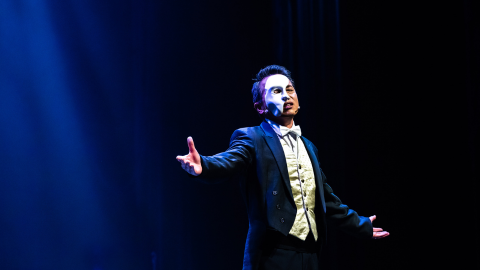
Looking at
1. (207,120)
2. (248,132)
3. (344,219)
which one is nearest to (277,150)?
(248,132)

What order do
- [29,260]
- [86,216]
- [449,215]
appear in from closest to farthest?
1. [29,260]
2. [86,216]
3. [449,215]

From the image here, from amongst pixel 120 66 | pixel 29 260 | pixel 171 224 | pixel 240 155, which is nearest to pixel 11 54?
pixel 120 66

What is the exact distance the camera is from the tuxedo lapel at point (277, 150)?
6.52 feet

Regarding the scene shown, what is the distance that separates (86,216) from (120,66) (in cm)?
107

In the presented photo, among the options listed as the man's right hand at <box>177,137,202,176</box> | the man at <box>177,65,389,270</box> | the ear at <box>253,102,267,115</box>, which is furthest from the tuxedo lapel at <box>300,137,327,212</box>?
the man's right hand at <box>177,137,202,176</box>

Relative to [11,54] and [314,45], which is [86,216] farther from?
[314,45]

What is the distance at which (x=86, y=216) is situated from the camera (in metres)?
2.82

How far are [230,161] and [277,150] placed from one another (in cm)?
30

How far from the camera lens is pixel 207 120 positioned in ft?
10.7

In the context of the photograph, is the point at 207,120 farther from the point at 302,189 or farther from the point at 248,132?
the point at 302,189

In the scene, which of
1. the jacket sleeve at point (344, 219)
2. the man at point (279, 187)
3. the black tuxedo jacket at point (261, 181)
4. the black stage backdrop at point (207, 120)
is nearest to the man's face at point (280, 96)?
the man at point (279, 187)

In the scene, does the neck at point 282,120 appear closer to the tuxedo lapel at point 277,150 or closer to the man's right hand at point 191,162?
the tuxedo lapel at point 277,150

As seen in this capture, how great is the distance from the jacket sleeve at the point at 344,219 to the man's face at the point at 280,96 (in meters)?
0.47

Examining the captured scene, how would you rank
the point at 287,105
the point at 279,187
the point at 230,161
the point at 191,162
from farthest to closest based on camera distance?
the point at 287,105
the point at 279,187
the point at 230,161
the point at 191,162
